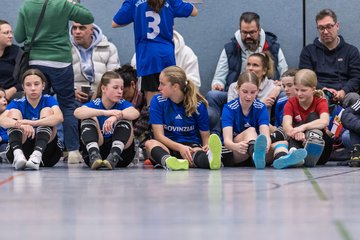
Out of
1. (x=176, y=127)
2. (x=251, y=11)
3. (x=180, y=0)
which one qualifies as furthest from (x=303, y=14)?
(x=176, y=127)

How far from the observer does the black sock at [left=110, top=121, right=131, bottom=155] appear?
274 inches

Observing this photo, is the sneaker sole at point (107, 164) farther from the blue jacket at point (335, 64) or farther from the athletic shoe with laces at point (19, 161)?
the blue jacket at point (335, 64)

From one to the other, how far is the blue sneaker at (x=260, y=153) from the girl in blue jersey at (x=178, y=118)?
45cm

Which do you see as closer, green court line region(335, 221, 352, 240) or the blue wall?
green court line region(335, 221, 352, 240)

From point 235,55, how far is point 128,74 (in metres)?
1.36

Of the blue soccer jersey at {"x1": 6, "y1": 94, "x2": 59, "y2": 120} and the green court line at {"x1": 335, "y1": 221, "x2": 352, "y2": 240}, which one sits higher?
the blue soccer jersey at {"x1": 6, "y1": 94, "x2": 59, "y2": 120}

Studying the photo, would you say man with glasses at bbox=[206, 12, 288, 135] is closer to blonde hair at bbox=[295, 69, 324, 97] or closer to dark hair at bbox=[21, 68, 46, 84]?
blonde hair at bbox=[295, 69, 324, 97]

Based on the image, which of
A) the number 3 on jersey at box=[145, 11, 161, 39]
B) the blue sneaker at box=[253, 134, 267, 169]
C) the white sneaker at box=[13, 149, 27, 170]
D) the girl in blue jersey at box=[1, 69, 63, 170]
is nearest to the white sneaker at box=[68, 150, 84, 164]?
the girl in blue jersey at box=[1, 69, 63, 170]

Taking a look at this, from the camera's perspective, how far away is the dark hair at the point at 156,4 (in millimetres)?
7888

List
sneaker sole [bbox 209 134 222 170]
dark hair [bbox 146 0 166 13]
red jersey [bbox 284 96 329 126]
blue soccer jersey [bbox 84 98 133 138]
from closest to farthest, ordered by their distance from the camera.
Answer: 1. sneaker sole [bbox 209 134 222 170]
2. blue soccer jersey [bbox 84 98 133 138]
3. red jersey [bbox 284 96 329 126]
4. dark hair [bbox 146 0 166 13]

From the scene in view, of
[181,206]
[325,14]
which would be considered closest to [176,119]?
[325,14]

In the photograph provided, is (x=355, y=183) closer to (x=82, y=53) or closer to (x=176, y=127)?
(x=176, y=127)

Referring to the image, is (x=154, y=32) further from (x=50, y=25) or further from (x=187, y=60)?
(x=187, y=60)

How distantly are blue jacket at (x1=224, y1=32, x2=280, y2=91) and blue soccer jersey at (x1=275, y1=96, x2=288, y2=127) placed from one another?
923 mm
